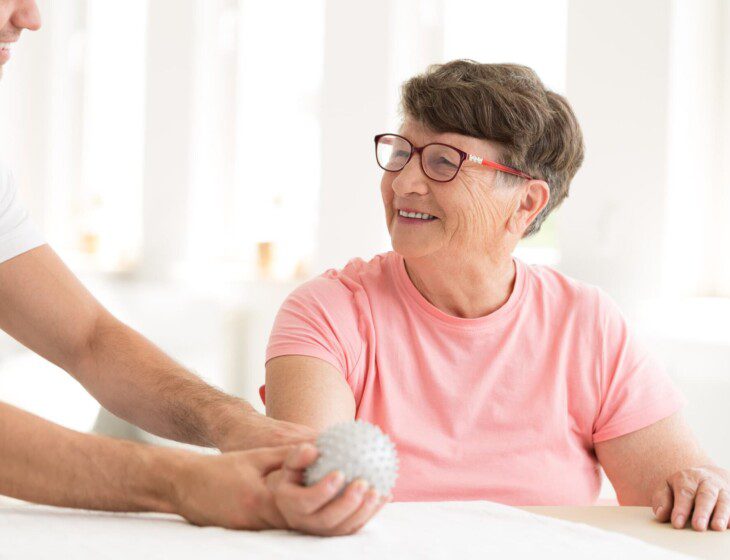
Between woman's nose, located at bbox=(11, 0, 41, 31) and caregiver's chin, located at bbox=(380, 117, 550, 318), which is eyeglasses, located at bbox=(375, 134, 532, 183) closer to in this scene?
caregiver's chin, located at bbox=(380, 117, 550, 318)

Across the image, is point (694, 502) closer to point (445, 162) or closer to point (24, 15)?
point (445, 162)

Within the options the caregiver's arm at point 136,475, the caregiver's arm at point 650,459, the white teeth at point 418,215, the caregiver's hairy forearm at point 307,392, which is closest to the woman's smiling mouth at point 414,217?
the white teeth at point 418,215

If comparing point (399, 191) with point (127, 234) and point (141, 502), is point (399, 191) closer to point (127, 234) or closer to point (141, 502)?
point (141, 502)

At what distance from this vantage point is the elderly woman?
1.88m

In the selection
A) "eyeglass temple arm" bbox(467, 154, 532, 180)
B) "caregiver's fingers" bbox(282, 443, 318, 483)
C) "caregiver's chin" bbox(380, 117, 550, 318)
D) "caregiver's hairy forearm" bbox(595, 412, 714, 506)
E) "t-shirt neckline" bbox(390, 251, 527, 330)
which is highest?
"eyeglass temple arm" bbox(467, 154, 532, 180)

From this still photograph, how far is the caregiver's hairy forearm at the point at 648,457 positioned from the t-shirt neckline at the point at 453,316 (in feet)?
1.09

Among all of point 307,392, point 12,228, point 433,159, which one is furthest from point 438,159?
point 12,228

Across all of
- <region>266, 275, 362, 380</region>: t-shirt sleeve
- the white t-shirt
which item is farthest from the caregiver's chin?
the white t-shirt

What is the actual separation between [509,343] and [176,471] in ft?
3.36

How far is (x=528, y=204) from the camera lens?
2143mm

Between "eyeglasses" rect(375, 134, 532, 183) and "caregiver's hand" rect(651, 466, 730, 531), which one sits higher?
"eyeglasses" rect(375, 134, 532, 183)

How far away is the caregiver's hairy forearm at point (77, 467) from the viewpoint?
3.62 ft

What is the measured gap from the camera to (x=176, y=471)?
110 cm

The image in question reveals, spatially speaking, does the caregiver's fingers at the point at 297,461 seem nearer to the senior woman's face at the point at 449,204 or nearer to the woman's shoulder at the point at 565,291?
the senior woman's face at the point at 449,204
